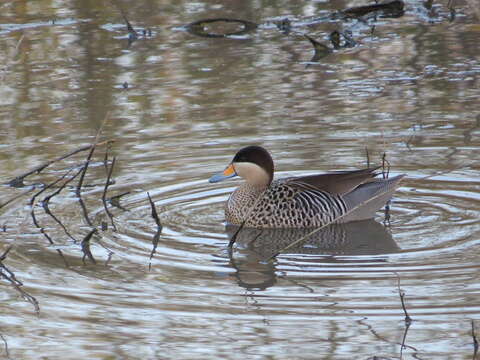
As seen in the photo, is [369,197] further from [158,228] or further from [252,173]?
[158,228]

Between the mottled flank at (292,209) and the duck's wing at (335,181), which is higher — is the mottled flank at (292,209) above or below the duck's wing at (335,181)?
below

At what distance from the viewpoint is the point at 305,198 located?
979 centimetres

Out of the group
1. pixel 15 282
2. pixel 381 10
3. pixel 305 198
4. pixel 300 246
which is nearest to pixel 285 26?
pixel 381 10

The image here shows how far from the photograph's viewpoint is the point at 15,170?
1068 centimetres

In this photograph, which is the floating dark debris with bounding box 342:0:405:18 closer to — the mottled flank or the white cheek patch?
the white cheek patch

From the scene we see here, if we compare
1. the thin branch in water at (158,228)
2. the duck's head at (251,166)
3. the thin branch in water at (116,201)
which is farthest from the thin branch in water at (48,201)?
the duck's head at (251,166)

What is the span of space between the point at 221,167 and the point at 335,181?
56.9 inches

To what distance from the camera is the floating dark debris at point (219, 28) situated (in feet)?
51.0

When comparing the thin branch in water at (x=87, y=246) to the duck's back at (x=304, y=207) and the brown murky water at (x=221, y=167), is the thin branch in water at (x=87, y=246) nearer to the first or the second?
the brown murky water at (x=221, y=167)

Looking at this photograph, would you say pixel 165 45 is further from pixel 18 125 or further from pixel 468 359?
pixel 468 359

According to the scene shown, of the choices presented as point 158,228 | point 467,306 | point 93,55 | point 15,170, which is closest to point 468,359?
point 467,306

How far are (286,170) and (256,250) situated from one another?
6.21 ft

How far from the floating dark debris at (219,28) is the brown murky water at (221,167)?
113 mm

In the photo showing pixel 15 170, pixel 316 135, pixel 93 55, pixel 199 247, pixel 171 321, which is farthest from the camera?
pixel 93 55
